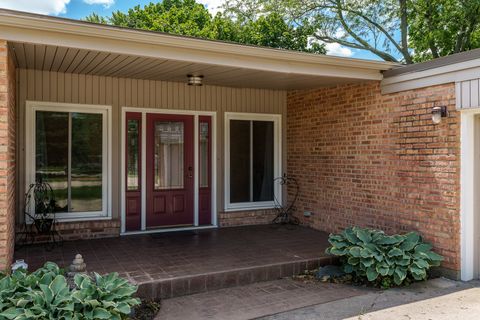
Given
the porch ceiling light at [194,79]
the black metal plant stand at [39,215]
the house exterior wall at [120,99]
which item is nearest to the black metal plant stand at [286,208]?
the house exterior wall at [120,99]

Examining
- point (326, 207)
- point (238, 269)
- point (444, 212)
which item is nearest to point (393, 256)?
point (444, 212)

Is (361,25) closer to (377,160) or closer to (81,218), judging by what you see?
(377,160)

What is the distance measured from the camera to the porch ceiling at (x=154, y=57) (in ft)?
13.3

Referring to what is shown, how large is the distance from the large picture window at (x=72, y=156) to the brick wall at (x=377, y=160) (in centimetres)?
354

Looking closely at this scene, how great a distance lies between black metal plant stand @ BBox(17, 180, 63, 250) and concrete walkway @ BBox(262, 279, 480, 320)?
3745mm

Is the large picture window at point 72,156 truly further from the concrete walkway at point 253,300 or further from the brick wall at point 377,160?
the brick wall at point 377,160

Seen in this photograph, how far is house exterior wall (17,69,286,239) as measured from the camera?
606 centimetres

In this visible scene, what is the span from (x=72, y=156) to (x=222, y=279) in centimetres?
327

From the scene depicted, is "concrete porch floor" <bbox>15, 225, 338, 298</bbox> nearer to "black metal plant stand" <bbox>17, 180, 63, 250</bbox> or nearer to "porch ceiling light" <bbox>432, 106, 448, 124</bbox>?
"black metal plant stand" <bbox>17, 180, 63, 250</bbox>

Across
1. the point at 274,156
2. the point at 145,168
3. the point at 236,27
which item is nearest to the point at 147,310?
the point at 145,168

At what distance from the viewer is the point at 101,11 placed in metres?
25.0

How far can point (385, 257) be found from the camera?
4.90 metres

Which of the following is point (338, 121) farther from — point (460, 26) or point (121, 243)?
point (460, 26)

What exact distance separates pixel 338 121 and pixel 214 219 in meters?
2.80
